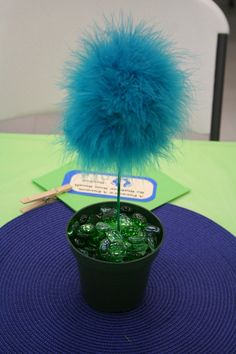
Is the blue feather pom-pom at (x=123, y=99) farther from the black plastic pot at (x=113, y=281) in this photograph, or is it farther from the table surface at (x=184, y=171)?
the table surface at (x=184, y=171)

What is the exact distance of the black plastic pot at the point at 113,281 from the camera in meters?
0.49

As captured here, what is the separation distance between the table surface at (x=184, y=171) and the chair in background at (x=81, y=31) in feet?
0.64

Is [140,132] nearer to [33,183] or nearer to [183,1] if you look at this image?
[33,183]

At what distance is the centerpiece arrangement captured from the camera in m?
0.44

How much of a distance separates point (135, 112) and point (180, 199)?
1.02ft

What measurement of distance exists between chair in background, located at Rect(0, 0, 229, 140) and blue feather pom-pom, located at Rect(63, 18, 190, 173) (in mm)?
537

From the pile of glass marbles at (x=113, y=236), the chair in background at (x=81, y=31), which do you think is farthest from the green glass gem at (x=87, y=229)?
the chair in background at (x=81, y=31)

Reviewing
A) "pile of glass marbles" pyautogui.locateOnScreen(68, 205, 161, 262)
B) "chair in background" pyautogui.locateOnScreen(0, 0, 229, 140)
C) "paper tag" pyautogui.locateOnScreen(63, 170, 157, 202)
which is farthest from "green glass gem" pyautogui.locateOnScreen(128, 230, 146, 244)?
"chair in background" pyautogui.locateOnScreen(0, 0, 229, 140)

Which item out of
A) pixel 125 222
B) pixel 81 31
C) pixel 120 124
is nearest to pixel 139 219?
pixel 125 222

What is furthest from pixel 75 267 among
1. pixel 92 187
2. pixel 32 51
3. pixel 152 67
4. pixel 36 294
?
pixel 32 51

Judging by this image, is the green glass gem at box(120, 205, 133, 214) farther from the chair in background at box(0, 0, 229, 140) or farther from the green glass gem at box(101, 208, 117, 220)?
the chair in background at box(0, 0, 229, 140)

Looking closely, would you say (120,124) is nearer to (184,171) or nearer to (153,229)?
(153,229)

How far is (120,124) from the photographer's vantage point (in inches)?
17.4

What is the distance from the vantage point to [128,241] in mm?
518
